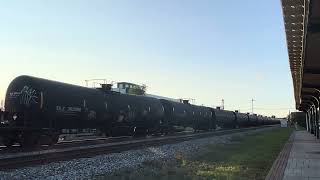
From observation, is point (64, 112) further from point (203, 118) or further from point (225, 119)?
point (225, 119)

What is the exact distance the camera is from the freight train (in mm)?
23312

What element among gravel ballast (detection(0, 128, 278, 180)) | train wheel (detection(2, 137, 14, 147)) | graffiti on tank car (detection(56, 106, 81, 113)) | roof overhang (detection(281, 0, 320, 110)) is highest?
roof overhang (detection(281, 0, 320, 110))

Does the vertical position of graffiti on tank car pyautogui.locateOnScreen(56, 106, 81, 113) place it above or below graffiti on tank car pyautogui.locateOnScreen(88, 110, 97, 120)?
above

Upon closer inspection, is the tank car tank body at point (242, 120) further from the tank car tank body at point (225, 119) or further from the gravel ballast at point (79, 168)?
the gravel ballast at point (79, 168)

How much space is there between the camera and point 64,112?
83.8 ft

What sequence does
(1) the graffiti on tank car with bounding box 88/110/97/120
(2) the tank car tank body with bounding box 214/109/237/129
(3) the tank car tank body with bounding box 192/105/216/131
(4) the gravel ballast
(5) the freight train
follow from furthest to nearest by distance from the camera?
(2) the tank car tank body with bounding box 214/109/237/129 < (3) the tank car tank body with bounding box 192/105/216/131 < (1) the graffiti on tank car with bounding box 88/110/97/120 < (5) the freight train < (4) the gravel ballast

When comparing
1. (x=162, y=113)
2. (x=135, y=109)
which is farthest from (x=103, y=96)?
(x=162, y=113)

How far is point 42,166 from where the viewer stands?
52.7 ft

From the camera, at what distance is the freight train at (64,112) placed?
76.5ft

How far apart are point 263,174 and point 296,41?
4.30m

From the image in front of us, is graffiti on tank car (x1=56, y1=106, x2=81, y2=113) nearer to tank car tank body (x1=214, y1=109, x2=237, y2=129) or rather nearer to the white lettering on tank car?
the white lettering on tank car

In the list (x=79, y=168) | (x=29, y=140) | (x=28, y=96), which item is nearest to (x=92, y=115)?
(x=28, y=96)

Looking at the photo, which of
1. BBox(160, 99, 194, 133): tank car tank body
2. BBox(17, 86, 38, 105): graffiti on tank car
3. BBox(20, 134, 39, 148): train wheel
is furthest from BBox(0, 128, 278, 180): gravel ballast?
BBox(160, 99, 194, 133): tank car tank body

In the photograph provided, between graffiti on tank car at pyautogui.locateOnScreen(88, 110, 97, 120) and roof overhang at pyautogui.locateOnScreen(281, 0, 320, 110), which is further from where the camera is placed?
graffiti on tank car at pyautogui.locateOnScreen(88, 110, 97, 120)
